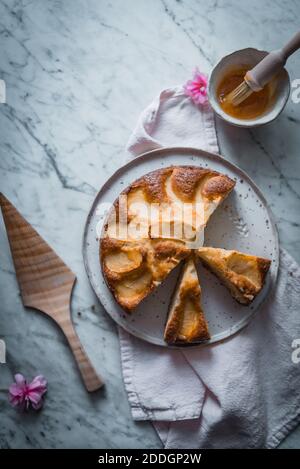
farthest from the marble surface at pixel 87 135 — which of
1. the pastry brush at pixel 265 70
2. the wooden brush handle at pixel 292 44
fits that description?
the wooden brush handle at pixel 292 44

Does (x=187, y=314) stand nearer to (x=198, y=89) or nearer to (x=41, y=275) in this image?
(x=41, y=275)

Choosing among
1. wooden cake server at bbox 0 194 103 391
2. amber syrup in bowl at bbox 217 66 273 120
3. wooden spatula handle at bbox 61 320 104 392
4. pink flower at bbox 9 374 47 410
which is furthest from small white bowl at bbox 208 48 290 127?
pink flower at bbox 9 374 47 410

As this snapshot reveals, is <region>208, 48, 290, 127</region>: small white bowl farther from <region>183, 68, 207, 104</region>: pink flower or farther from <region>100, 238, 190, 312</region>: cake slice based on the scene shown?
<region>100, 238, 190, 312</region>: cake slice

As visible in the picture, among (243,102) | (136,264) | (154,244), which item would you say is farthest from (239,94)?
(136,264)

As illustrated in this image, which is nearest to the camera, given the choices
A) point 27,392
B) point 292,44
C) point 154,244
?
point 292,44

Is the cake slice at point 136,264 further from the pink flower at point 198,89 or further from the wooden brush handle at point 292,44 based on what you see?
the wooden brush handle at point 292,44
